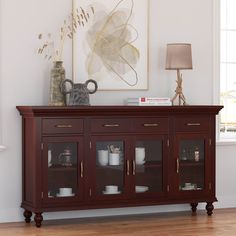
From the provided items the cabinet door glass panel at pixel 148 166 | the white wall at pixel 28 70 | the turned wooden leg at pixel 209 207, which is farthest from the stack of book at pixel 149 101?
the turned wooden leg at pixel 209 207

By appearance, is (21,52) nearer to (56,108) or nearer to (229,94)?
(56,108)

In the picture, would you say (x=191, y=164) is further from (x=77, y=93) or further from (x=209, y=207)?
(x=77, y=93)

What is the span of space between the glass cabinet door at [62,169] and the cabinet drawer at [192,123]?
0.88 metres

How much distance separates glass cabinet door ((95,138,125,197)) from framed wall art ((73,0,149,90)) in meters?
0.56

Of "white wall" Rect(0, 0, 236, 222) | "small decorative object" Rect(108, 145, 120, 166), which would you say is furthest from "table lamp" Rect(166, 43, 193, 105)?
"small decorative object" Rect(108, 145, 120, 166)

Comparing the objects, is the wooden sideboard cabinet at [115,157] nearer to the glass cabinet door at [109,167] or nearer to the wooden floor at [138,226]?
the glass cabinet door at [109,167]

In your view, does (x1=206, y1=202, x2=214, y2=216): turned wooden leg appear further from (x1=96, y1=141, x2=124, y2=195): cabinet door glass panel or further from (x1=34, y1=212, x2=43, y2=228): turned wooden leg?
(x1=34, y1=212, x2=43, y2=228): turned wooden leg

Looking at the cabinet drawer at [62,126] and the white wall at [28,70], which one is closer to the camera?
the cabinet drawer at [62,126]

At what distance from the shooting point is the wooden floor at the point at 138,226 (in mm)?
4945

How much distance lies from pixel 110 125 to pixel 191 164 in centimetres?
79

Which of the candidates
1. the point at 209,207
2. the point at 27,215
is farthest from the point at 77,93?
the point at 209,207

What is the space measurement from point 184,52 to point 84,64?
32.8 inches

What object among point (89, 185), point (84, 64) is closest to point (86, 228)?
point (89, 185)

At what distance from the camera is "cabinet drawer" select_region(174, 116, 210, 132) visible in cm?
547
